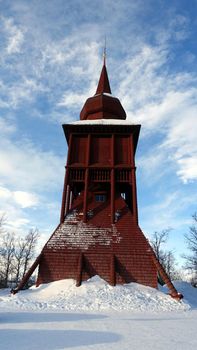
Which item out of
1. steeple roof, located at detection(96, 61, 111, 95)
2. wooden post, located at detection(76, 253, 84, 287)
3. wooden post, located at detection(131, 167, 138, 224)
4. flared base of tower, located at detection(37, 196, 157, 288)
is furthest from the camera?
steeple roof, located at detection(96, 61, 111, 95)

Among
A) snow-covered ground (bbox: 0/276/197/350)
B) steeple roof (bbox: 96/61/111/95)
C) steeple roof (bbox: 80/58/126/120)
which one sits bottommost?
snow-covered ground (bbox: 0/276/197/350)

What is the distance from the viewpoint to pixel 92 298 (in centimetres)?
1471

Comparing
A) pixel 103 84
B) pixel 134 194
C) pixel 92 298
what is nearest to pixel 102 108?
pixel 103 84

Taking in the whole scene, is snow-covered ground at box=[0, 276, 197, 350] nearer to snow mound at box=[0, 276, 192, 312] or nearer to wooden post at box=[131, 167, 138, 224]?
snow mound at box=[0, 276, 192, 312]

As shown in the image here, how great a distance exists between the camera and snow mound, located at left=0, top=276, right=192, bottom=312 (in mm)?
13883

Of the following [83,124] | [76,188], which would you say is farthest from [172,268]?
[83,124]

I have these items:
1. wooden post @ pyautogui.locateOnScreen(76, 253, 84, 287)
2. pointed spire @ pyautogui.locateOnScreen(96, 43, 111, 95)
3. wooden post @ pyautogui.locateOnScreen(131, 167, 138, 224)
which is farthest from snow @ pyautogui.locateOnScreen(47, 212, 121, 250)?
pointed spire @ pyautogui.locateOnScreen(96, 43, 111, 95)

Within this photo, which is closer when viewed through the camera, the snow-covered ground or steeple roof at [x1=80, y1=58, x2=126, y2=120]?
the snow-covered ground

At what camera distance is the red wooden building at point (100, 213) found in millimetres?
17562

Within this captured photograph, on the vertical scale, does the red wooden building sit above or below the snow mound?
above

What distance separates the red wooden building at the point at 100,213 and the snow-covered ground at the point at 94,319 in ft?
3.21

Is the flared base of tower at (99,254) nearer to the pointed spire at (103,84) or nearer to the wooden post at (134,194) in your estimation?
the wooden post at (134,194)

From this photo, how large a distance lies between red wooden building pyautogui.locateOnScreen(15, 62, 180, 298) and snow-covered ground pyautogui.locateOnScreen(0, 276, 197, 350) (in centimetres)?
98

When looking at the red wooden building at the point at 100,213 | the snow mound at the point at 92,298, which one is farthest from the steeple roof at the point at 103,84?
the snow mound at the point at 92,298
